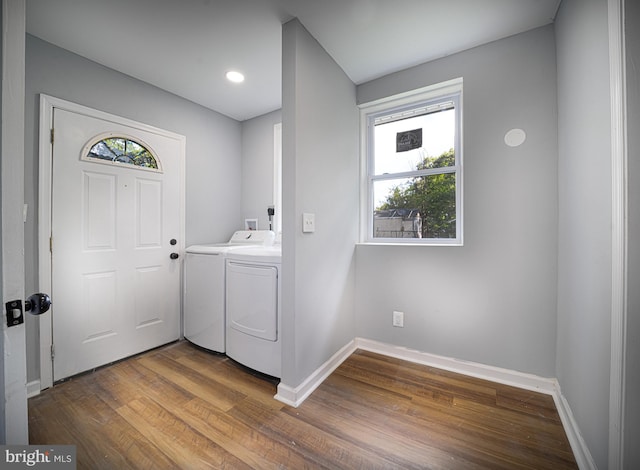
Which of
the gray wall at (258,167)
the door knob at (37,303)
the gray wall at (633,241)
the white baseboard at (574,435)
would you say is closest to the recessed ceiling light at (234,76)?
the gray wall at (258,167)

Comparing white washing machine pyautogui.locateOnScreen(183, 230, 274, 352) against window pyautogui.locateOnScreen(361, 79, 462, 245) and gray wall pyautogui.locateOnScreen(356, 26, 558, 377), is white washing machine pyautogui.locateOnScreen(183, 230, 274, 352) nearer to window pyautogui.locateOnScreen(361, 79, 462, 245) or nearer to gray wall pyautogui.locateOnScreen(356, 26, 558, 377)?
window pyautogui.locateOnScreen(361, 79, 462, 245)

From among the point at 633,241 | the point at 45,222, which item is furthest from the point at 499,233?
the point at 45,222

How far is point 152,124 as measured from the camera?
246 cm

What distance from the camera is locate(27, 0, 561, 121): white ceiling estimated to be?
5.25 ft

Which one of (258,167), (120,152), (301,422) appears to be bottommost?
(301,422)

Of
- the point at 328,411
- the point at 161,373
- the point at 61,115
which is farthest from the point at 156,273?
the point at 328,411

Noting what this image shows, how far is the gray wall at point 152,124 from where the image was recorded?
1.81 meters

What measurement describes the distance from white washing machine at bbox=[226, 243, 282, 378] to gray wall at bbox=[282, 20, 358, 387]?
157 millimetres

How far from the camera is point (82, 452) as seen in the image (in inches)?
52.1

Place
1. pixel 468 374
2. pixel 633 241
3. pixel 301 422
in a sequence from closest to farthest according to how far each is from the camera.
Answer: pixel 633 241 → pixel 301 422 → pixel 468 374

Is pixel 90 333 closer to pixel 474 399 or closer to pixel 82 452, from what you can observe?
pixel 82 452

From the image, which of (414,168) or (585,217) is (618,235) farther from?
(414,168)

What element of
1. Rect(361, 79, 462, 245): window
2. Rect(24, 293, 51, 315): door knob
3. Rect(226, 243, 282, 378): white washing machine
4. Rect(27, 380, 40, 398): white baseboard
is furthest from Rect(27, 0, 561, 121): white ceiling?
Rect(27, 380, 40, 398): white baseboard

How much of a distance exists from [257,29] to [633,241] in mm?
2245
